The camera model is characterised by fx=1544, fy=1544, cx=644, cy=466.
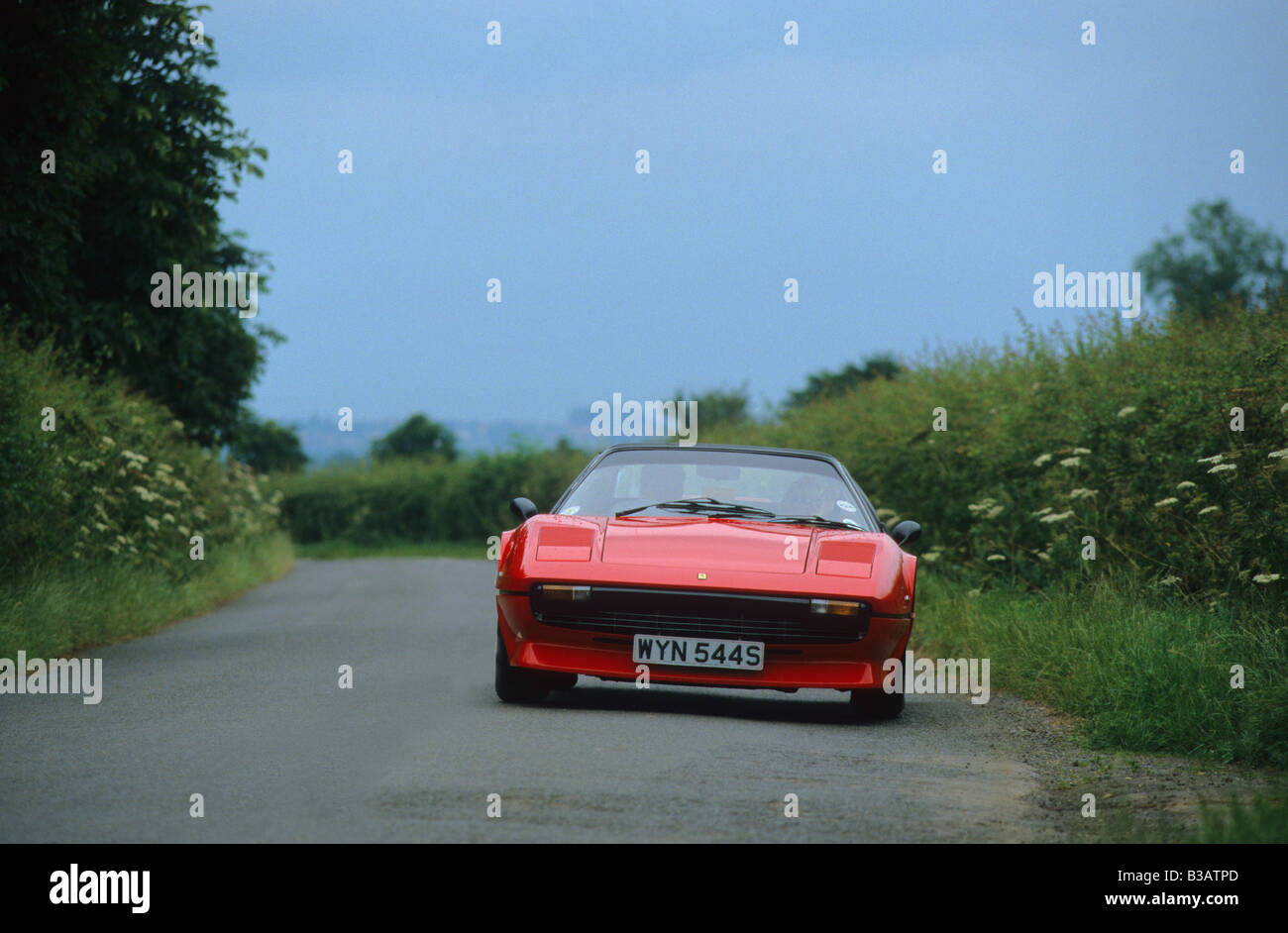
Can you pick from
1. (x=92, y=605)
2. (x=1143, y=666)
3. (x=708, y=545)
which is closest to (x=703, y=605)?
(x=708, y=545)

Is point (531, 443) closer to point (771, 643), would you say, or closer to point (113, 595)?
point (113, 595)

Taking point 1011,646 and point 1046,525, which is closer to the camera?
point 1011,646

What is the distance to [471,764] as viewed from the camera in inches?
258

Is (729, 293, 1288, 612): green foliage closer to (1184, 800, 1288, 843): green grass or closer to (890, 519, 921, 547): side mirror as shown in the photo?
(890, 519, 921, 547): side mirror

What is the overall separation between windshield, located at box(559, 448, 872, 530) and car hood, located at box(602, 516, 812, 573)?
0.35m

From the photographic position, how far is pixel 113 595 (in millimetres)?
14578

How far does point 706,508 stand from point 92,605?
23.1 feet

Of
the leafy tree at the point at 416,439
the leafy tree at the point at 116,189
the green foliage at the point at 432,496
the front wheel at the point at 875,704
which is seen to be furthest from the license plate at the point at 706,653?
the leafy tree at the point at 416,439

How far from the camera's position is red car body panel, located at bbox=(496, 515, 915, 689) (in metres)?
8.02

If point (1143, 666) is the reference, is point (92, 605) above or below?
below

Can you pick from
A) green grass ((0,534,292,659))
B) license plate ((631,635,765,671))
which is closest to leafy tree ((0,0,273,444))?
green grass ((0,534,292,659))

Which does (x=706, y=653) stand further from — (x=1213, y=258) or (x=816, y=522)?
(x=1213, y=258)
